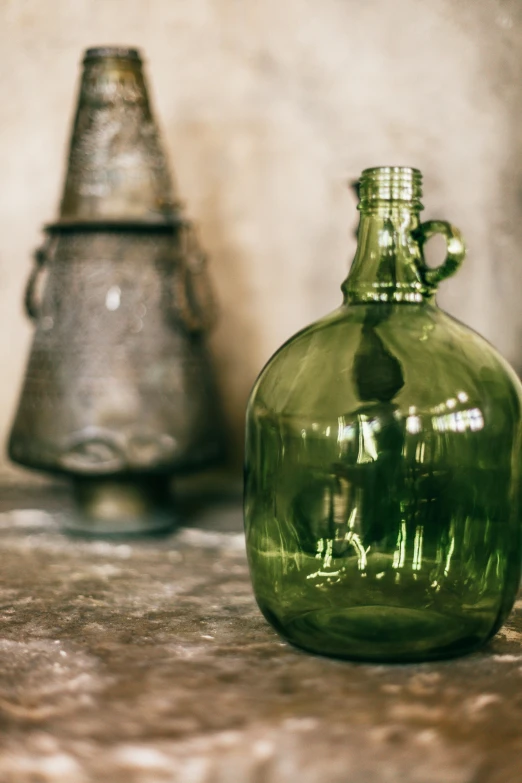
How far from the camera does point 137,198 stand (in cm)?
102

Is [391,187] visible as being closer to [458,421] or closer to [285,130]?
[458,421]

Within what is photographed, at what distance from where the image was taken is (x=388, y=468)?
657mm

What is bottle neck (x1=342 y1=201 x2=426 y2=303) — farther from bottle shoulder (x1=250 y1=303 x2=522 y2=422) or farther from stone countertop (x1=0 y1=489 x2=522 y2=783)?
stone countertop (x1=0 y1=489 x2=522 y2=783)

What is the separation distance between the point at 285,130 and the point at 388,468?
2.33 ft

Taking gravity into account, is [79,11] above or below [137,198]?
above

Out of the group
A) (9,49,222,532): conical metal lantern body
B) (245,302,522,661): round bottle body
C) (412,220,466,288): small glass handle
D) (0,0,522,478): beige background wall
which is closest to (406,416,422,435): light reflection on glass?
(245,302,522,661): round bottle body

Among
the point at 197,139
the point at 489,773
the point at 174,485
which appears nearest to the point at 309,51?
the point at 197,139

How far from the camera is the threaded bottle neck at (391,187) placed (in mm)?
664

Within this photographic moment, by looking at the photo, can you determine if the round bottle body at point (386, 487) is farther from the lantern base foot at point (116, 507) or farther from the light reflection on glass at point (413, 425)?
the lantern base foot at point (116, 507)

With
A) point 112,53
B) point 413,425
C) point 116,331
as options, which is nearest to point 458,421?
point 413,425

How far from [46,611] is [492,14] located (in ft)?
2.92

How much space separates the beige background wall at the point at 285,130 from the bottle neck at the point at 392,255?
53 centimetres

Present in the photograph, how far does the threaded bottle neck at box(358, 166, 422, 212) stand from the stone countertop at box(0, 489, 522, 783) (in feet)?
1.04

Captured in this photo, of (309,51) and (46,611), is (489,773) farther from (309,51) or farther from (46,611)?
(309,51)
